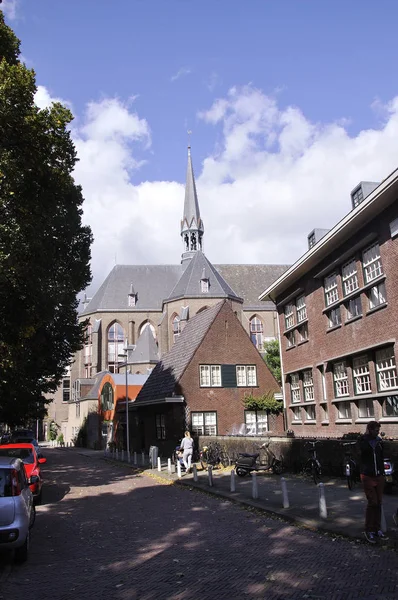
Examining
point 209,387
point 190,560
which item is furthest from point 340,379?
point 190,560

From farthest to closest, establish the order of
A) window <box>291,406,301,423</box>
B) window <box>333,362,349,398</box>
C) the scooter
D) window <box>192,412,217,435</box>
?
window <box>192,412,217,435</box>, window <box>291,406,301,423</box>, window <box>333,362,349,398</box>, the scooter

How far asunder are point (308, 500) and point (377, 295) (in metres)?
8.25

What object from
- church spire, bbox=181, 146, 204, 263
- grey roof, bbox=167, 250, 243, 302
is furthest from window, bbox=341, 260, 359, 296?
church spire, bbox=181, 146, 204, 263

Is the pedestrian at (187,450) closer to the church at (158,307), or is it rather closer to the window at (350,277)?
the window at (350,277)

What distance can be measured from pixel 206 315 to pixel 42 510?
20.9 m

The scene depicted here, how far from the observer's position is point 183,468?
2191 centimetres

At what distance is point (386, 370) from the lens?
56.4 ft

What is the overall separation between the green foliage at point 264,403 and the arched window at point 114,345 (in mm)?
39351

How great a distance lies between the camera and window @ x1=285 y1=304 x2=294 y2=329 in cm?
2566

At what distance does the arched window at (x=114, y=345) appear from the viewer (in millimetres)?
68375

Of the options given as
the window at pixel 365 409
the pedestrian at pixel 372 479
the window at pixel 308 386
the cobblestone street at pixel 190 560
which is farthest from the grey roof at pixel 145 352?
the pedestrian at pixel 372 479

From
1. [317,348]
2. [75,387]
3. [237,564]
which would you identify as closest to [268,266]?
[75,387]

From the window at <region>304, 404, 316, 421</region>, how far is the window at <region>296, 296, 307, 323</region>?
3875mm

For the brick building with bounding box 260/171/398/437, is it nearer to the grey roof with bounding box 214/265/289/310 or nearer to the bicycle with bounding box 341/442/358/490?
the bicycle with bounding box 341/442/358/490
